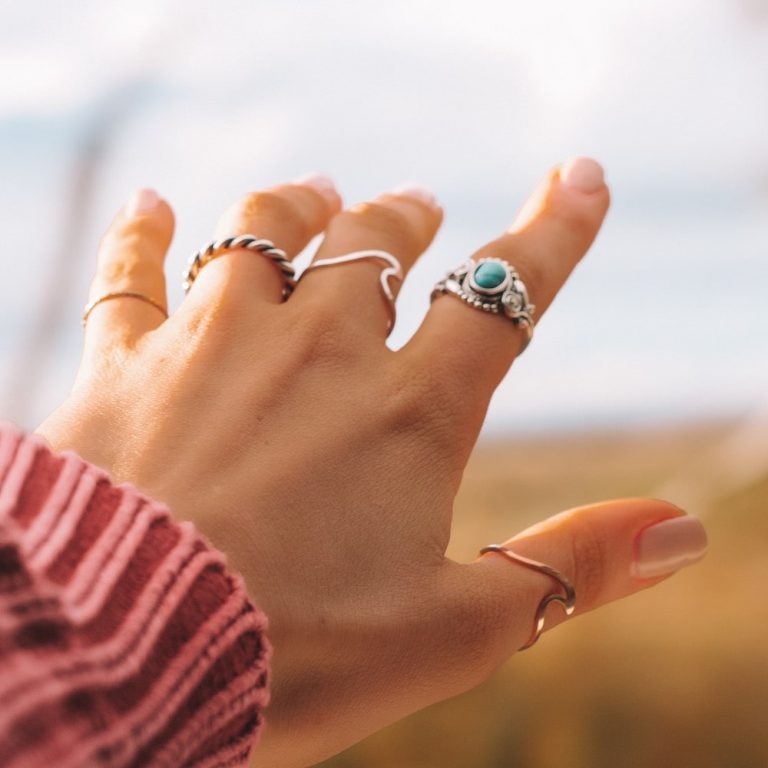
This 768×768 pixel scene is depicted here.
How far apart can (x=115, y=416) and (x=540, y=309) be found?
395 millimetres

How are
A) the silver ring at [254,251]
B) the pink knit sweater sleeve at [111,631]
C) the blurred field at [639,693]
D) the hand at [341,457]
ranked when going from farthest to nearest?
1. the blurred field at [639,693]
2. the silver ring at [254,251]
3. the hand at [341,457]
4. the pink knit sweater sleeve at [111,631]

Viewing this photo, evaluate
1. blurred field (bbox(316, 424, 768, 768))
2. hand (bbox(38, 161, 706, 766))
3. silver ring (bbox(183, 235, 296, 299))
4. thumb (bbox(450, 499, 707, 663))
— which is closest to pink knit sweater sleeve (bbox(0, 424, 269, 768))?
hand (bbox(38, 161, 706, 766))

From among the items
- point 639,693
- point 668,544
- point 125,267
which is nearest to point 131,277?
point 125,267

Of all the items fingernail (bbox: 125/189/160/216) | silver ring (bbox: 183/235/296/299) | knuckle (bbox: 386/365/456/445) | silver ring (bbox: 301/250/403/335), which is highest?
fingernail (bbox: 125/189/160/216)

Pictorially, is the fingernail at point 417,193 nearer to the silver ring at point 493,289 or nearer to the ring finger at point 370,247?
the ring finger at point 370,247

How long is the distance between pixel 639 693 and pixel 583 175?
2.06 ft

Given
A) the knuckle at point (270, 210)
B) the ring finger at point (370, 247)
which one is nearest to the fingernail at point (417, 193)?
the ring finger at point (370, 247)

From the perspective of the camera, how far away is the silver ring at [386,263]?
3.05ft

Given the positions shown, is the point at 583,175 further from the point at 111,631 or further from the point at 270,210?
the point at 111,631

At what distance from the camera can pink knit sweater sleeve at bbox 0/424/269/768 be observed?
43cm

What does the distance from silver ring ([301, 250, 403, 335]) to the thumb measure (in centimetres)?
23

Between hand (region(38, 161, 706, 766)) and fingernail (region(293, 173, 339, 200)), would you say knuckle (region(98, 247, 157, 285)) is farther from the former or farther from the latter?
fingernail (region(293, 173, 339, 200))

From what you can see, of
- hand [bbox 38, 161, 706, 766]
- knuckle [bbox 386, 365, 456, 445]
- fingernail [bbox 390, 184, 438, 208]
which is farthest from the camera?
fingernail [bbox 390, 184, 438, 208]

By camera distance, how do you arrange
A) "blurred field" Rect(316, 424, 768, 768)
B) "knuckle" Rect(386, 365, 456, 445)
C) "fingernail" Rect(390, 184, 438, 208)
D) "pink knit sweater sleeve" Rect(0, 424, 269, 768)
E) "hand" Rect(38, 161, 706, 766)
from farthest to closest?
"blurred field" Rect(316, 424, 768, 768) → "fingernail" Rect(390, 184, 438, 208) → "knuckle" Rect(386, 365, 456, 445) → "hand" Rect(38, 161, 706, 766) → "pink knit sweater sleeve" Rect(0, 424, 269, 768)
